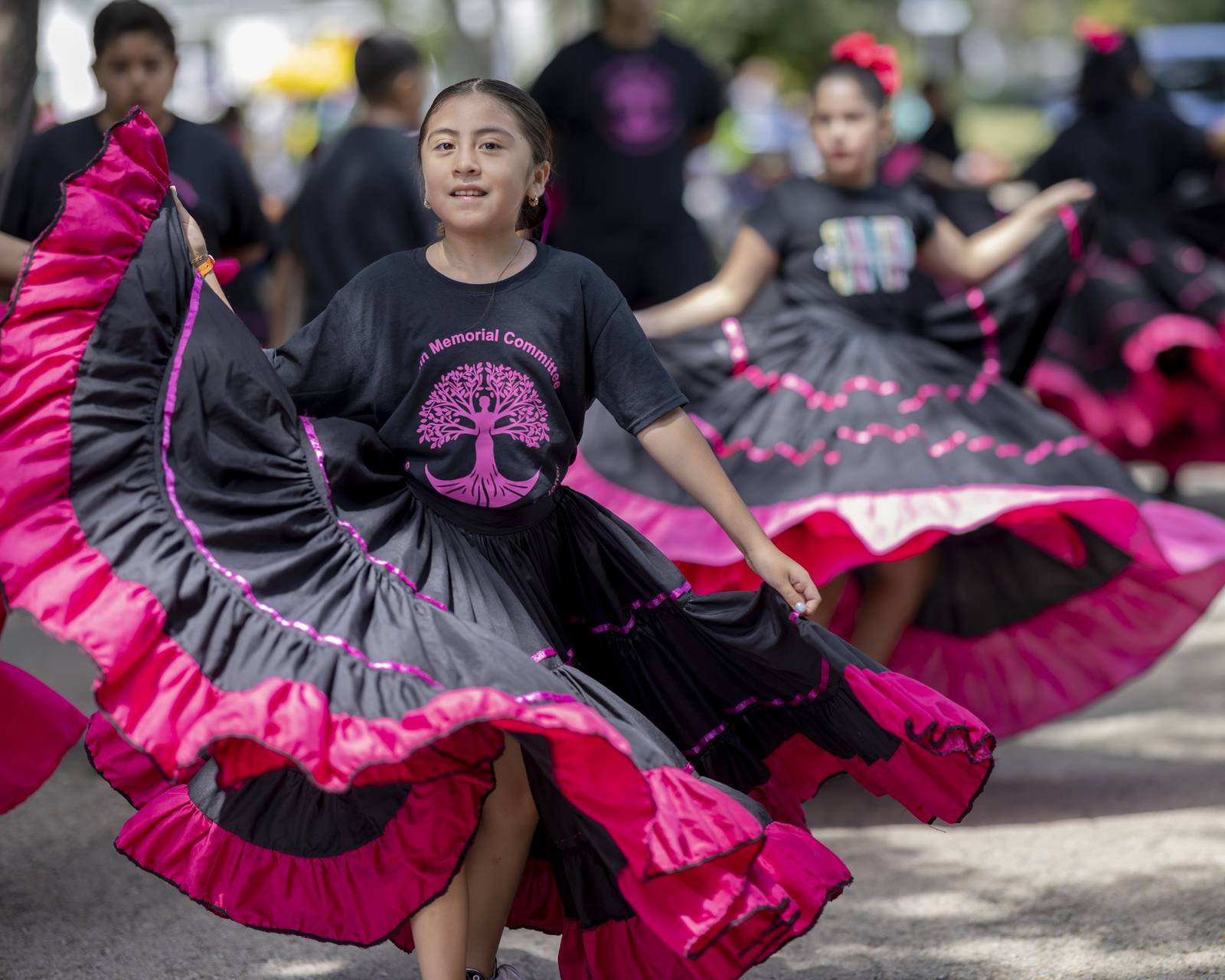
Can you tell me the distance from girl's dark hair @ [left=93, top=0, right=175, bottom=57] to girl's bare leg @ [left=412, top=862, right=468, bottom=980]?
2951 millimetres

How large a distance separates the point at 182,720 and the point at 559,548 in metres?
0.91

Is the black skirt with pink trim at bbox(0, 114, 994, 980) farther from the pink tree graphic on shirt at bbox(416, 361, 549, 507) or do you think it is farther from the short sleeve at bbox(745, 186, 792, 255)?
the short sleeve at bbox(745, 186, 792, 255)

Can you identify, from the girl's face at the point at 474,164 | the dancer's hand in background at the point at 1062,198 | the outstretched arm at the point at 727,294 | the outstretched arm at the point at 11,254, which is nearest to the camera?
the girl's face at the point at 474,164

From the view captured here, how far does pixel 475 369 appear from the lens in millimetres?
3150

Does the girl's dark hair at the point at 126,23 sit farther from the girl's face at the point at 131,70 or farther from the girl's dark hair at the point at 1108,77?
the girl's dark hair at the point at 1108,77

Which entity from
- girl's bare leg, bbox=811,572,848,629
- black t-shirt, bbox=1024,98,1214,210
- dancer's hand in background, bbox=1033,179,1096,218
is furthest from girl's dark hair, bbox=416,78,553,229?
black t-shirt, bbox=1024,98,1214,210

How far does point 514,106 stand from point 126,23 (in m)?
2.10

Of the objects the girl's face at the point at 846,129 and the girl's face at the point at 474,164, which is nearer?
the girl's face at the point at 474,164

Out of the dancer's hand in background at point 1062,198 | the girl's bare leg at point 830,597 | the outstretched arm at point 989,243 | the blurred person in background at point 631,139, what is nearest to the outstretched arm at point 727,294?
the outstretched arm at point 989,243

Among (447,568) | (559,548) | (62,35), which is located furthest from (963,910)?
(62,35)

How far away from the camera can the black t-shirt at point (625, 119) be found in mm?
7266

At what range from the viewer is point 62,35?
14.0 metres

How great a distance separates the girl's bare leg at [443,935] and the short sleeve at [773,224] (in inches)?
98.0

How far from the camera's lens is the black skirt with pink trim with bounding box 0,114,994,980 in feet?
8.79
